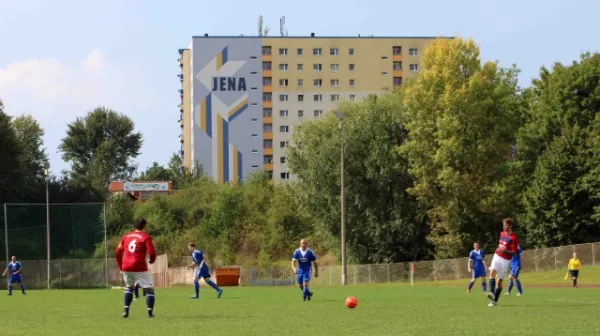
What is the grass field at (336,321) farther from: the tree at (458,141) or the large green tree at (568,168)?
the tree at (458,141)

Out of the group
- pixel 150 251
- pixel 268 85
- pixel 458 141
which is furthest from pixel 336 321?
pixel 268 85

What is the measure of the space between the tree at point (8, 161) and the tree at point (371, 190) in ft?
78.6

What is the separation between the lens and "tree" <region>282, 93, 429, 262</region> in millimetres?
67625

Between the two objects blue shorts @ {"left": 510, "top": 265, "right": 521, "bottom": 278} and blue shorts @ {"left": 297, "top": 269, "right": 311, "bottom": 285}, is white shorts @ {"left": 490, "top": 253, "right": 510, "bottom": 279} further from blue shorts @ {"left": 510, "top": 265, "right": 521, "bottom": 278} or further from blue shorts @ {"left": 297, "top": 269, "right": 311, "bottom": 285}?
blue shorts @ {"left": 510, "top": 265, "right": 521, "bottom": 278}

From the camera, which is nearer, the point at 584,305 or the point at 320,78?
the point at 584,305

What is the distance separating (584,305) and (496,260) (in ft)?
7.35

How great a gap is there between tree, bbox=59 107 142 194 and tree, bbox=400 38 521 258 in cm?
6690

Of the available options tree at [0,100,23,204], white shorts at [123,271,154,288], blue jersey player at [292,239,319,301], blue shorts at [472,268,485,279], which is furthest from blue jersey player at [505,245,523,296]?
tree at [0,100,23,204]

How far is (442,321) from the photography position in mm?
17000

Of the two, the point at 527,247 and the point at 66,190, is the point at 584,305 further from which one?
the point at 66,190

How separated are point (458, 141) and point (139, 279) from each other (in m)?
48.0

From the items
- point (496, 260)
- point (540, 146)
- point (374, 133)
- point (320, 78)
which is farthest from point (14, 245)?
point (320, 78)

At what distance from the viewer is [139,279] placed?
19.1 metres

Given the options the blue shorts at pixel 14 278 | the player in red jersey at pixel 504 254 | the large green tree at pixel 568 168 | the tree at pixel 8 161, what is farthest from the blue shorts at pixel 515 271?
the tree at pixel 8 161
